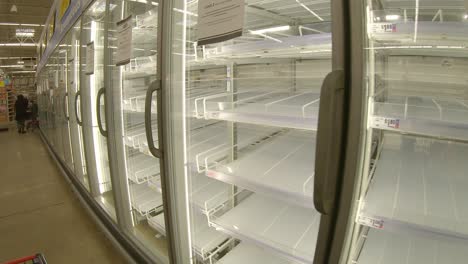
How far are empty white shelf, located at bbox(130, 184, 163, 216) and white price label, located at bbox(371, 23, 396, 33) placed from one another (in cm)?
175

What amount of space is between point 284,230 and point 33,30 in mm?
16033

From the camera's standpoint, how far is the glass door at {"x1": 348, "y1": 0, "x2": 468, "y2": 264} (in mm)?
600

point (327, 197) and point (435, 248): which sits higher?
point (327, 197)

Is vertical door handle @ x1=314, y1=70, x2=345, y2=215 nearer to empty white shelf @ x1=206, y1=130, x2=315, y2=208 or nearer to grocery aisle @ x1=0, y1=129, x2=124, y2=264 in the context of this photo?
empty white shelf @ x1=206, y1=130, x2=315, y2=208

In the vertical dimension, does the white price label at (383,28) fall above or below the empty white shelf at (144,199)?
above

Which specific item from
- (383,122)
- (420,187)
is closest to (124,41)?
(383,122)

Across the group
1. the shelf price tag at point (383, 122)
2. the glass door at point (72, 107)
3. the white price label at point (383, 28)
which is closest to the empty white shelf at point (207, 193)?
the shelf price tag at point (383, 122)

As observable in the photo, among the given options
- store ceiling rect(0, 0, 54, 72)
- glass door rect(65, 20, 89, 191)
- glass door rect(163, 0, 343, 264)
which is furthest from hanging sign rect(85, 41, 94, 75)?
store ceiling rect(0, 0, 54, 72)

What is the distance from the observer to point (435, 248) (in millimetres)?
884

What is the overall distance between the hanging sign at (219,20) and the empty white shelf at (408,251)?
2.94 feet

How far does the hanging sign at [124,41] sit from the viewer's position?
4.56 ft

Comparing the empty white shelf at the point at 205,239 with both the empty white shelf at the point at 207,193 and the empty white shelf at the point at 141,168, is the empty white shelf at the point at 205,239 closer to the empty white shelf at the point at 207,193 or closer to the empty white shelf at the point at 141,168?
the empty white shelf at the point at 207,193

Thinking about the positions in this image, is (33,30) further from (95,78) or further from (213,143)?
(213,143)

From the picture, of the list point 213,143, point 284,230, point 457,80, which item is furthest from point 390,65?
point 213,143
